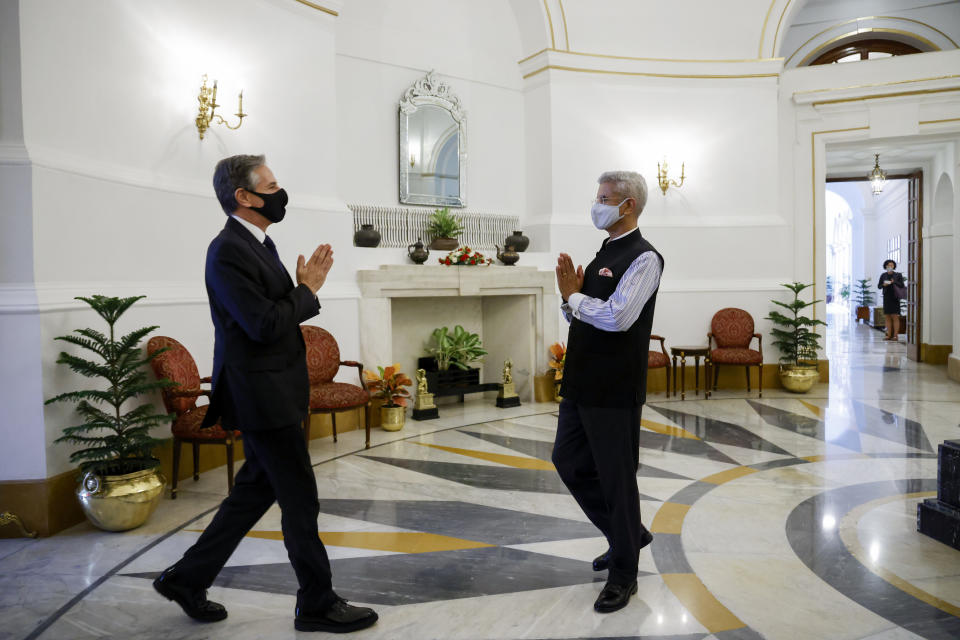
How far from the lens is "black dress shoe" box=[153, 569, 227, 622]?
262 centimetres

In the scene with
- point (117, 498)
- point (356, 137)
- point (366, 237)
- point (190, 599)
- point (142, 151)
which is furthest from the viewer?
point (356, 137)

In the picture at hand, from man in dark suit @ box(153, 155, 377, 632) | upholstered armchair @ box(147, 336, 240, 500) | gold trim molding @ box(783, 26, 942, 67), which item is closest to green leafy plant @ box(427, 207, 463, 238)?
upholstered armchair @ box(147, 336, 240, 500)

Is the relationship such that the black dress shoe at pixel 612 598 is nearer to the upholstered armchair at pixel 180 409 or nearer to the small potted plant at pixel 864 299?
the upholstered armchair at pixel 180 409

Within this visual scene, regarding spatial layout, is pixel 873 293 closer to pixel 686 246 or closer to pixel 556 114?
pixel 686 246

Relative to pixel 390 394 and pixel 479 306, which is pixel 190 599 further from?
pixel 479 306

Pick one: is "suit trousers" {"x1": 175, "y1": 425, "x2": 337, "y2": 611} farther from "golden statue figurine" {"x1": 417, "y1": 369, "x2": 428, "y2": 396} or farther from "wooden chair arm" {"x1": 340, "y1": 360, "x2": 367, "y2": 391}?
"golden statue figurine" {"x1": 417, "y1": 369, "x2": 428, "y2": 396}

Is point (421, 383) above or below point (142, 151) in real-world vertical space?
below

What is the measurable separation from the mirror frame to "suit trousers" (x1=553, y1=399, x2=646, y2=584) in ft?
16.7

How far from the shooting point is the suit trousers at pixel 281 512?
2521mm

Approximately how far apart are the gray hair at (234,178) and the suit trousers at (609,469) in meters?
1.47

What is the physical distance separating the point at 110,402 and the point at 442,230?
425cm

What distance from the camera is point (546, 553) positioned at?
341 cm

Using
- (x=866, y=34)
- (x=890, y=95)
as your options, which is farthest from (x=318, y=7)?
(x=866, y=34)

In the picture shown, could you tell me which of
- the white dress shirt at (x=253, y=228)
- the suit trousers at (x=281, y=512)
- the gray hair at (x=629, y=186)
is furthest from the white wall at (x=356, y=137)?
the gray hair at (x=629, y=186)
